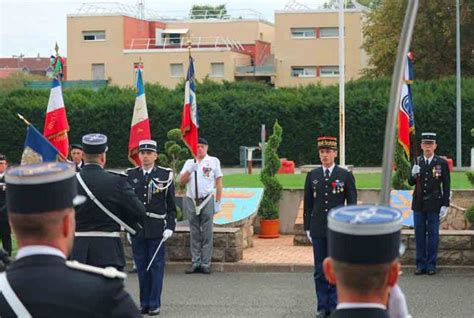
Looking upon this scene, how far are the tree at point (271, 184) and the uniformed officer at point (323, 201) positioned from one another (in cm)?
639

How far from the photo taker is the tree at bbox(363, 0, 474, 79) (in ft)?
158

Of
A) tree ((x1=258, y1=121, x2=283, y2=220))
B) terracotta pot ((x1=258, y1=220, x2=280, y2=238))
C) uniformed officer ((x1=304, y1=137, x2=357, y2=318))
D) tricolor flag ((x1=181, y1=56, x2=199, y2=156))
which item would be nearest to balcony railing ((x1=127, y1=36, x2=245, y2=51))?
tree ((x1=258, y1=121, x2=283, y2=220))

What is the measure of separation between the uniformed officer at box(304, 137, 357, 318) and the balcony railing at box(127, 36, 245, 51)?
178ft

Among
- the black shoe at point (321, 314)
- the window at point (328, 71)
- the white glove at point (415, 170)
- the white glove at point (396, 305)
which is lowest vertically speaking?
the black shoe at point (321, 314)

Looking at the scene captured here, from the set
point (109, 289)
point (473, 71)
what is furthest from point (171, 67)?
point (109, 289)

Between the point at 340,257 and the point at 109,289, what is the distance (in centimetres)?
89

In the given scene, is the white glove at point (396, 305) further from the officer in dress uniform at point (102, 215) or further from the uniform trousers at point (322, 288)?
the uniform trousers at point (322, 288)

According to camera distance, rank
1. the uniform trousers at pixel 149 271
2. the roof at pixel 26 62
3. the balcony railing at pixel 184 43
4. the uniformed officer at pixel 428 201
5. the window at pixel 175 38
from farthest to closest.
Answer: the roof at pixel 26 62, the window at pixel 175 38, the balcony railing at pixel 184 43, the uniformed officer at pixel 428 201, the uniform trousers at pixel 149 271

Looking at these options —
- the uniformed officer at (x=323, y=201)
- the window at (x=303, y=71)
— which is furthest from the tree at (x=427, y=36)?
the uniformed officer at (x=323, y=201)

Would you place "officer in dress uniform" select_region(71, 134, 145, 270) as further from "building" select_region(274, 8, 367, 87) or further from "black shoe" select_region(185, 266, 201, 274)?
"building" select_region(274, 8, 367, 87)

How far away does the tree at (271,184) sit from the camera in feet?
57.6

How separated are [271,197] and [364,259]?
47.0 ft

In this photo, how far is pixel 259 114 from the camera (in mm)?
46188

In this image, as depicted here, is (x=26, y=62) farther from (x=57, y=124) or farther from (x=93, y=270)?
(x=93, y=270)
